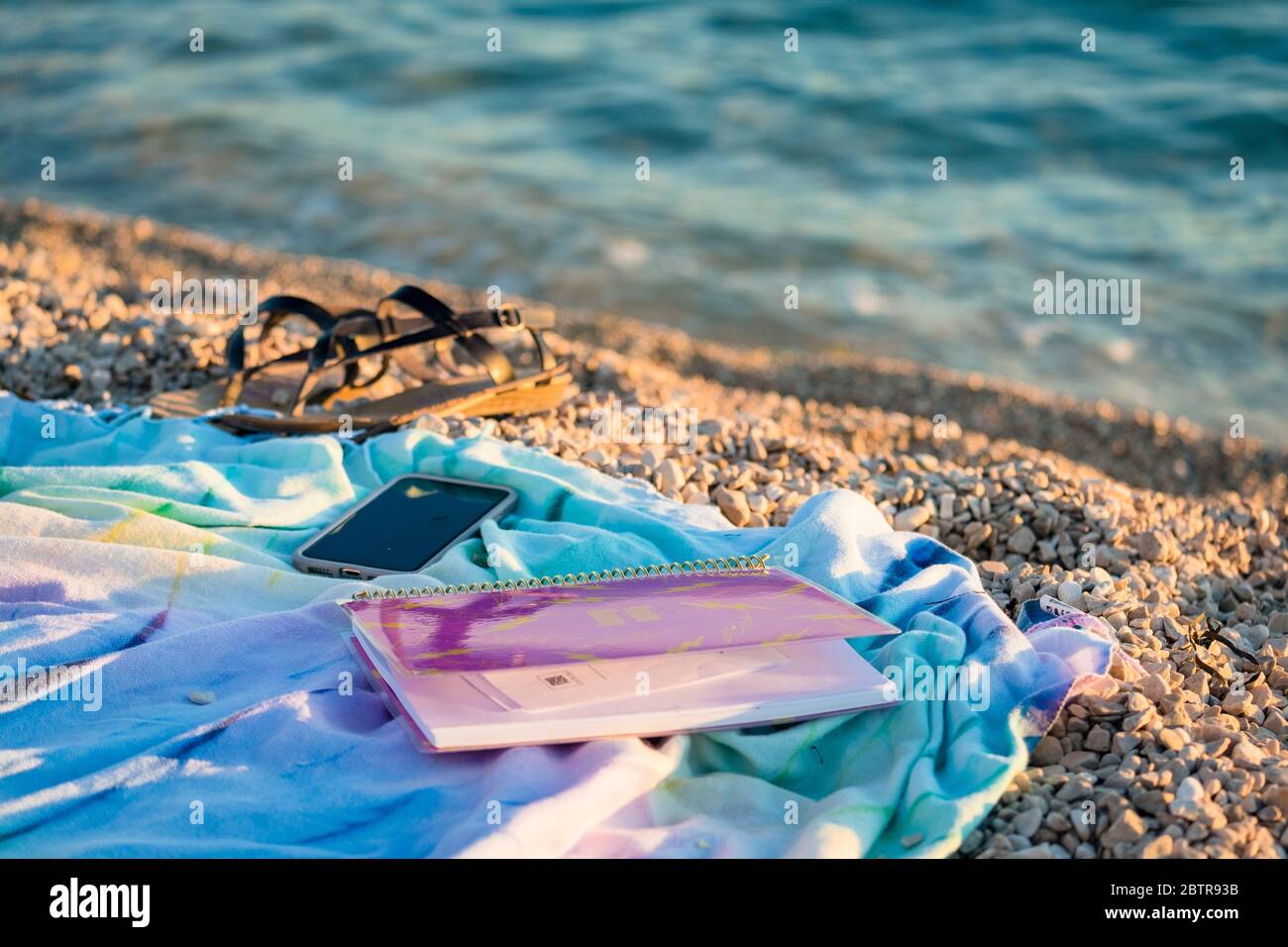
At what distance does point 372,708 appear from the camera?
2238mm

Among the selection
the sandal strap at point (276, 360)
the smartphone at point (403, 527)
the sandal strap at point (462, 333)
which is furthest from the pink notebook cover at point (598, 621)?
the sandal strap at point (276, 360)

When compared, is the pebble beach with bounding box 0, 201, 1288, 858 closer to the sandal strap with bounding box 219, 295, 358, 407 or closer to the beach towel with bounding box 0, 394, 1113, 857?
the beach towel with bounding box 0, 394, 1113, 857

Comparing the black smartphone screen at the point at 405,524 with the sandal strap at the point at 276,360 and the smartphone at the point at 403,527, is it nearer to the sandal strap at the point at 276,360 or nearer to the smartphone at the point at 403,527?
the smartphone at the point at 403,527

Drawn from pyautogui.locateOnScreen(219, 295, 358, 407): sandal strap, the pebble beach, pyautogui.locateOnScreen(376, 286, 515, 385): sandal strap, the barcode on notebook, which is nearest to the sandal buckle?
pyautogui.locateOnScreen(376, 286, 515, 385): sandal strap

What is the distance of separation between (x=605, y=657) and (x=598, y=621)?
136 mm

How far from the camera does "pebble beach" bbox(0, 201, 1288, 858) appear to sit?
6.75 ft

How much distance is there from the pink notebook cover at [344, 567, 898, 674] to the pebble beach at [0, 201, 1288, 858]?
18.6 inches

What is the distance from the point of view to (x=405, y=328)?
156 inches

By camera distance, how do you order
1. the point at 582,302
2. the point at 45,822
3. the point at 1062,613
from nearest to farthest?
the point at 45,822 → the point at 1062,613 → the point at 582,302

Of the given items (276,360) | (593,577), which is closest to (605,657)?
(593,577)

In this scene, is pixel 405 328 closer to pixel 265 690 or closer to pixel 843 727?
pixel 265 690

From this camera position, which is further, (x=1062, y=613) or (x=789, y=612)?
(x=1062, y=613)

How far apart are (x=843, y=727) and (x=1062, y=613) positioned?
590 mm
